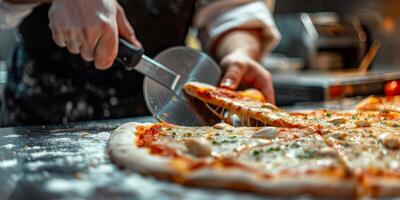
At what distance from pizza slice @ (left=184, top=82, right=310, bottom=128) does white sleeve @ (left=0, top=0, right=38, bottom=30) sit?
1.85ft

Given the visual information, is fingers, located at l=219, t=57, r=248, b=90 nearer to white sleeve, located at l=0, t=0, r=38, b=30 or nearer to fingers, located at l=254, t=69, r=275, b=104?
fingers, located at l=254, t=69, r=275, b=104

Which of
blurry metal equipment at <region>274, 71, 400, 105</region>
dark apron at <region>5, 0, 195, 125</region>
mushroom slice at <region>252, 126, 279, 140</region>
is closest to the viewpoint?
mushroom slice at <region>252, 126, 279, 140</region>

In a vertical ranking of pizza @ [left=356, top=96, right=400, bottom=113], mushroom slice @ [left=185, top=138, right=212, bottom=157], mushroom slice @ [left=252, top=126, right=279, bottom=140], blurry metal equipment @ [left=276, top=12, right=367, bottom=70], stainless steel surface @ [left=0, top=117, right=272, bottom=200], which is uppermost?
blurry metal equipment @ [left=276, top=12, right=367, bottom=70]

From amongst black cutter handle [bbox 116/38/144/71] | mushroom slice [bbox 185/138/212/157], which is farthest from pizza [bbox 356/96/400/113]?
mushroom slice [bbox 185/138/212/157]

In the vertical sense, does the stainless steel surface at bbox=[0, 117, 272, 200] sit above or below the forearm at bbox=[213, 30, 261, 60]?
below

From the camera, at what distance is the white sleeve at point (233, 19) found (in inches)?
77.3

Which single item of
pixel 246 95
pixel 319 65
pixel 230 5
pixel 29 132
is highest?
pixel 319 65

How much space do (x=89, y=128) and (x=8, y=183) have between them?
53cm

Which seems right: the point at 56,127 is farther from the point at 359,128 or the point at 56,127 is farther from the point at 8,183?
the point at 359,128

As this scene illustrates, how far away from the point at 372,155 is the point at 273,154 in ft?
0.53

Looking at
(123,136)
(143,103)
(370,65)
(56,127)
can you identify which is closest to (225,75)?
(143,103)

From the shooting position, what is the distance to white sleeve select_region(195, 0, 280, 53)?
1.96 meters

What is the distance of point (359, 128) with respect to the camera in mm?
1192

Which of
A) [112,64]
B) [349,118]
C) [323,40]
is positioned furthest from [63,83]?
[323,40]
